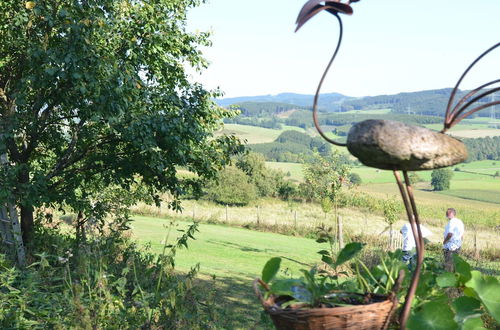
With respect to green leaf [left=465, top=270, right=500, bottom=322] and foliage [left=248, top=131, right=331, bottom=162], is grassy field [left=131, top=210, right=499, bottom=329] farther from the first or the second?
foliage [left=248, top=131, right=331, bottom=162]

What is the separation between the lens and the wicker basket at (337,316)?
200 cm

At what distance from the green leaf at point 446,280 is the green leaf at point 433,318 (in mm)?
395

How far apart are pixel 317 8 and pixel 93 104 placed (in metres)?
5.91

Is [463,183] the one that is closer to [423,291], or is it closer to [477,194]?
[477,194]

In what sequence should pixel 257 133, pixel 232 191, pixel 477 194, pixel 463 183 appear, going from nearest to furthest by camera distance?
pixel 232 191 < pixel 477 194 < pixel 463 183 < pixel 257 133

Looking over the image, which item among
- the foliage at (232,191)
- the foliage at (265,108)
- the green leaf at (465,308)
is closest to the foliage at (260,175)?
the foliage at (232,191)

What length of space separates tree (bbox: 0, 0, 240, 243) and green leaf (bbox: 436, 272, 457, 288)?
546 cm

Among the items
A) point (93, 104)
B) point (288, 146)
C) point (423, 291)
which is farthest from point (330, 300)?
point (288, 146)

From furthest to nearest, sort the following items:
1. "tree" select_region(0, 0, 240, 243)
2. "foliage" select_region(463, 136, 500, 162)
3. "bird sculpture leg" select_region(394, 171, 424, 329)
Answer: "foliage" select_region(463, 136, 500, 162)
"tree" select_region(0, 0, 240, 243)
"bird sculpture leg" select_region(394, 171, 424, 329)

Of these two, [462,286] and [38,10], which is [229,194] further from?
[462,286]

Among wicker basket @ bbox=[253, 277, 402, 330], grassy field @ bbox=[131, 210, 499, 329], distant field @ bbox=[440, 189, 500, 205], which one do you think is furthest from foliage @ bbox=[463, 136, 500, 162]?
wicker basket @ bbox=[253, 277, 402, 330]

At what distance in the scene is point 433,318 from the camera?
7.52 feet

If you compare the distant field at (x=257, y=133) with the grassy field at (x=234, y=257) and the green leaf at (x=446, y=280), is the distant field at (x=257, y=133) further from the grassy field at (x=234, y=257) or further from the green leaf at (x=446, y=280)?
the green leaf at (x=446, y=280)

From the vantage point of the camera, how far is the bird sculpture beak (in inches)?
86.0
